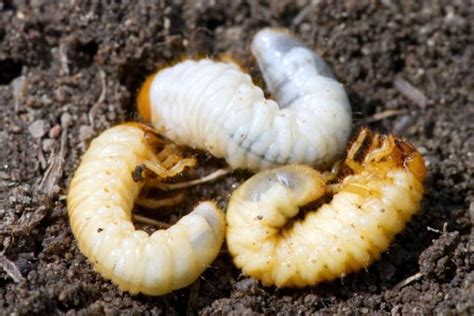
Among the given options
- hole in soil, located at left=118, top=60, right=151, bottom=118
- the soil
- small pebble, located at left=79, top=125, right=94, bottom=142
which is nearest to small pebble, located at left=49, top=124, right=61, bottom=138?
the soil

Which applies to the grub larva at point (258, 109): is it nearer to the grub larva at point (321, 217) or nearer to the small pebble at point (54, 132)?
the grub larva at point (321, 217)

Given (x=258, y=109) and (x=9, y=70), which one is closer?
(x=258, y=109)

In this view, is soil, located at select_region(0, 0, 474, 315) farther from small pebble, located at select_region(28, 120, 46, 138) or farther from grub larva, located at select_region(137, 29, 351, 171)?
grub larva, located at select_region(137, 29, 351, 171)

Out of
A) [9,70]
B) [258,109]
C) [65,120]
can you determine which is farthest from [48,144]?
[258,109]

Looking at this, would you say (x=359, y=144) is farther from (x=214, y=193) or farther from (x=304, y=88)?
(x=214, y=193)

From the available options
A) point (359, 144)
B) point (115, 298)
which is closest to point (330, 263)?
point (359, 144)

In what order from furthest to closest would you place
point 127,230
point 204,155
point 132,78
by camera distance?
point 132,78 → point 204,155 → point 127,230

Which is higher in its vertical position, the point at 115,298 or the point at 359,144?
the point at 359,144

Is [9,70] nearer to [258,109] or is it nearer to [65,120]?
[65,120]
